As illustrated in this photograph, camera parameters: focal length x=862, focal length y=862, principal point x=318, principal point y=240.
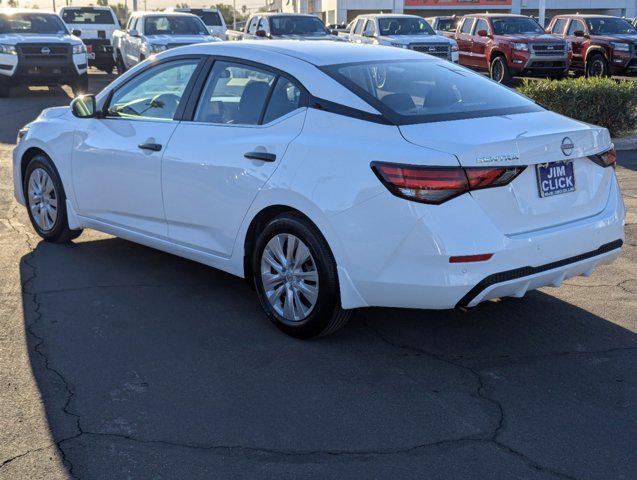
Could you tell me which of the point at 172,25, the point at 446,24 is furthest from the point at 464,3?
the point at 172,25

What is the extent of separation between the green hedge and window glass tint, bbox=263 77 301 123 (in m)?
8.33

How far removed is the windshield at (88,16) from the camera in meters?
28.3

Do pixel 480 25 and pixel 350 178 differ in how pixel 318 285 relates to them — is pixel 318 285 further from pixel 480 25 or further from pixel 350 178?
pixel 480 25

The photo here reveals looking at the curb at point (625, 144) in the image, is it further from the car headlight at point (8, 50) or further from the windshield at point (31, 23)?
the windshield at point (31, 23)

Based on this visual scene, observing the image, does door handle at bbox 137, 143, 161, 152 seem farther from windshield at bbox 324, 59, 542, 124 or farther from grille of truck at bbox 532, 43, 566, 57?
grille of truck at bbox 532, 43, 566, 57

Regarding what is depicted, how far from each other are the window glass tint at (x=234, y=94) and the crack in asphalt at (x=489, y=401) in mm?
1508

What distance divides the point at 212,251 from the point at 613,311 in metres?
2.61

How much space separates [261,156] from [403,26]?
770 inches

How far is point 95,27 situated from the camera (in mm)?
27969

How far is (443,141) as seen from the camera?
14.6 ft

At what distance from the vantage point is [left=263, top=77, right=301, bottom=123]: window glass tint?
5144mm

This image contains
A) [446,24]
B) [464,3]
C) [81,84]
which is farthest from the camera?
[464,3]

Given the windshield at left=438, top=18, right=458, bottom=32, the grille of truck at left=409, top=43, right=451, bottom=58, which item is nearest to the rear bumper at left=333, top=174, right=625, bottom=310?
the grille of truck at left=409, top=43, right=451, bottom=58

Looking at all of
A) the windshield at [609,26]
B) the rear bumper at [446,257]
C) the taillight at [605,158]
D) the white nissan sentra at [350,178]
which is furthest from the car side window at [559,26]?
the rear bumper at [446,257]
